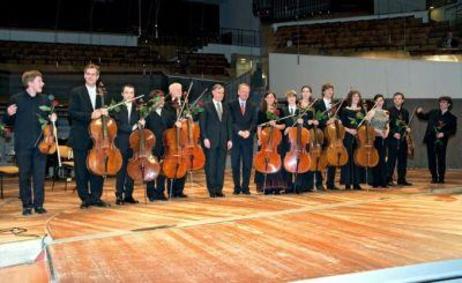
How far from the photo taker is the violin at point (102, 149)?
529 cm

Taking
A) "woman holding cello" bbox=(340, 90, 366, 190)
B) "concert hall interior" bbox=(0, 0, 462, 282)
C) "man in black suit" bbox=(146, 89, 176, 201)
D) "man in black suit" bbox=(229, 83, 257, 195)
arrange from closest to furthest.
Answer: "concert hall interior" bbox=(0, 0, 462, 282)
"man in black suit" bbox=(146, 89, 176, 201)
"man in black suit" bbox=(229, 83, 257, 195)
"woman holding cello" bbox=(340, 90, 366, 190)

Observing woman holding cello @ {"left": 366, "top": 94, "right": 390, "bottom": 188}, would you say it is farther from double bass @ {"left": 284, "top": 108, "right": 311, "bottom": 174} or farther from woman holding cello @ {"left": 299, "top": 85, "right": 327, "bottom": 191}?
double bass @ {"left": 284, "top": 108, "right": 311, "bottom": 174}

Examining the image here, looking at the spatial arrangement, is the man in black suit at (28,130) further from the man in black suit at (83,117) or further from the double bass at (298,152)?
the double bass at (298,152)

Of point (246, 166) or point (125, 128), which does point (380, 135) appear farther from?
point (125, 128)

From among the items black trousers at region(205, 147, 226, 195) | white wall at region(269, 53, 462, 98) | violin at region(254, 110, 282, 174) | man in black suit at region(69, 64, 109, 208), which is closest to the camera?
man in black suit at region(69, 64, 109, 208)

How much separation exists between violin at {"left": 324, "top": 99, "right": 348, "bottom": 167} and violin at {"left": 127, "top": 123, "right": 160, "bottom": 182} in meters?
2.04

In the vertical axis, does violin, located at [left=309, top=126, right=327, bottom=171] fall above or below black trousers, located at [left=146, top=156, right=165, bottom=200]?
above

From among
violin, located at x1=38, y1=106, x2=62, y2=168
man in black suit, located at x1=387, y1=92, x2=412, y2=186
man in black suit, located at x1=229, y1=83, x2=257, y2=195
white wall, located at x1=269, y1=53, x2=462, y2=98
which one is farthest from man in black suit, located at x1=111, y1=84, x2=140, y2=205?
white wall, located at x1=269, y1=53, x2=462, y2=98

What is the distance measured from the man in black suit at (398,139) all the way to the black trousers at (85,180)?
149 inches

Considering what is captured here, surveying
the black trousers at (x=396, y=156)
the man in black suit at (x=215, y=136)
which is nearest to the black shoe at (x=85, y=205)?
the man in black suit at (x=215, y=136)

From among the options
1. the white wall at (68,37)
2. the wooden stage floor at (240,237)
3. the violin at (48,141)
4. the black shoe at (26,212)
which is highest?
the white wall at (68,37)

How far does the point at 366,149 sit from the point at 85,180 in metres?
3.25

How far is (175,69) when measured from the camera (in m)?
13.6

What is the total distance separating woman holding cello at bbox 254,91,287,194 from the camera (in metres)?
6.26
